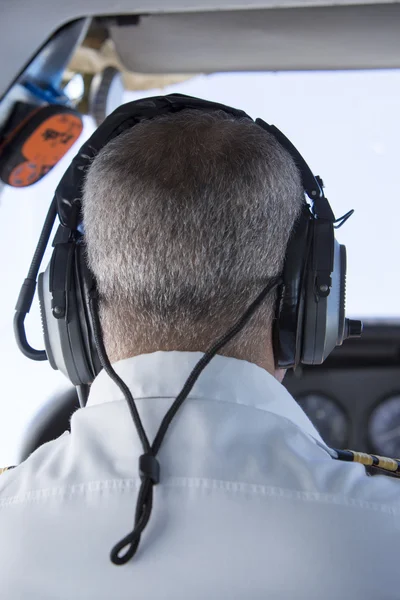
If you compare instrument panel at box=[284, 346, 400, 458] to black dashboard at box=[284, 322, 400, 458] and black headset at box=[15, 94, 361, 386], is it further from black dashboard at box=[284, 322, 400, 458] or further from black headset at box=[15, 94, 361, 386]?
black headset at box=[15, 94, 361, 386]

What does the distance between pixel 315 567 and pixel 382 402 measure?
2.29 metres

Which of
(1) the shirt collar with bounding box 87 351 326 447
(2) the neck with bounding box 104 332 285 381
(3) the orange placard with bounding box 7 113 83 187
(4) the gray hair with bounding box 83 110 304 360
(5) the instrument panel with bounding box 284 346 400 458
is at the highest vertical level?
(3) the orange placard with bounding box 7 113 83 187

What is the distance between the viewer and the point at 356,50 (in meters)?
1.72

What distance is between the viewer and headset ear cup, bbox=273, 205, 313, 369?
968mm

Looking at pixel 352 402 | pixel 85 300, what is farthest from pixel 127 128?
pixel 352 402

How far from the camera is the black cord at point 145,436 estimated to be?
26.8 inches

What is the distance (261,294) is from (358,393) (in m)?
2.14

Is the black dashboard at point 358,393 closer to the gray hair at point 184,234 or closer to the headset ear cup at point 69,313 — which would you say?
the headset ear cup at point 69,313

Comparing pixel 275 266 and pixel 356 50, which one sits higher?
pixel 356 50

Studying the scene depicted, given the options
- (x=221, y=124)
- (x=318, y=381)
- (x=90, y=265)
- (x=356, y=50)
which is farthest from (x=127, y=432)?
(x=318, y=381)

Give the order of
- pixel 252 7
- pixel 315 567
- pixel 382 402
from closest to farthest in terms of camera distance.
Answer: pixel 315 567 → pixel 252 7 → pixel 382 402

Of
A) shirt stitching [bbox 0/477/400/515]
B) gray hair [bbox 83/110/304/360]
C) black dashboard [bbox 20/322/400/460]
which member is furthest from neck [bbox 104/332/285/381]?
black dashboard [bbox 20/322/400/460]

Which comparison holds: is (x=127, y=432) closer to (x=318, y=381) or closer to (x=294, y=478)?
(x=294, y=478)

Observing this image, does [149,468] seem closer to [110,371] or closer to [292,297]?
[110,371]
